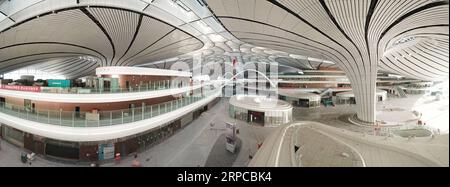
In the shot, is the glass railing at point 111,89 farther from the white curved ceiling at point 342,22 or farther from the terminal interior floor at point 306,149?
the white curved ceiling at point 342,22

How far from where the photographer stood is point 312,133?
4918 mm

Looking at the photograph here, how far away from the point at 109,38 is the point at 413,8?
20.5 meters

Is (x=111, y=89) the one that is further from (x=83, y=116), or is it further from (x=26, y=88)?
(x=26, y=88)

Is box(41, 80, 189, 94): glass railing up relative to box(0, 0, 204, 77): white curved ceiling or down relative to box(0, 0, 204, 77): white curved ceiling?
down

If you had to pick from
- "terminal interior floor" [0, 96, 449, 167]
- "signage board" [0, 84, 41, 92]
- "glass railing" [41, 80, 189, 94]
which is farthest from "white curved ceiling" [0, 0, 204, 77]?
"terminal interior floor" [0, 96, 449, 167]

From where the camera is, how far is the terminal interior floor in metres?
2.92

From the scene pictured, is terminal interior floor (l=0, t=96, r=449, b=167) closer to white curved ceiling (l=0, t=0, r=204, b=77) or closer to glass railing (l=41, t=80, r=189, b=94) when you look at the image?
glass railing (l=41, t=80, r=189, b=94)

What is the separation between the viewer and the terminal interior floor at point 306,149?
2.92 meters

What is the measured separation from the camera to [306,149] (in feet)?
12.6

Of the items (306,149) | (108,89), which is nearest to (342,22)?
(306,149)

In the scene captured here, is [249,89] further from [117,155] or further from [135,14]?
[117,155]

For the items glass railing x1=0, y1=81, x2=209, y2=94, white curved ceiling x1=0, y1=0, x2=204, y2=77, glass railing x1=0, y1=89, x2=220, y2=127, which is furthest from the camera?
white curved ceiling x1=0, y1=0, x2=204, y2=77

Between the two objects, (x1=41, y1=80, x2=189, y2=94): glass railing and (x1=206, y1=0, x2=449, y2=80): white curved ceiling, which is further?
(x1=41, y1=80, x2=189, y2=94): glass railing

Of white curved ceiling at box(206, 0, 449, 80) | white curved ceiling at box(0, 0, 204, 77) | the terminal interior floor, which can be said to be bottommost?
the terminal interior floor
